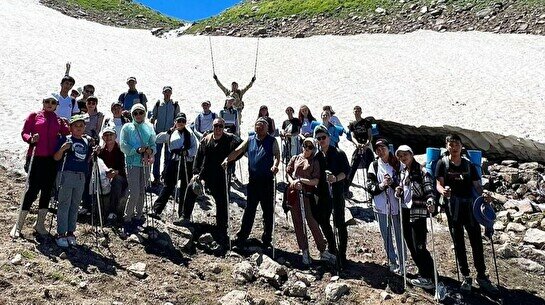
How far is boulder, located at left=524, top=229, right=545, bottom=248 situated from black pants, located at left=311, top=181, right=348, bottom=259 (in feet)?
16.4

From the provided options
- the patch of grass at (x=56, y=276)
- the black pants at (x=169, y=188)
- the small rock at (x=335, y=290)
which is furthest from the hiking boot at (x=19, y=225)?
the small rock at (x=335, y=290)

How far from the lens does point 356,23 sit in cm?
4231

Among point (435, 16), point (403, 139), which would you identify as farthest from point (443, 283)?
point (435, 16)

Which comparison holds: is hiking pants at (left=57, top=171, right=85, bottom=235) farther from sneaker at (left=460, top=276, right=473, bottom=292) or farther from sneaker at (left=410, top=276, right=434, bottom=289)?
sneaker at (left=460, top=276, right=473, bottom=292)

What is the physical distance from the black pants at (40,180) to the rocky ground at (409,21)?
31305mm

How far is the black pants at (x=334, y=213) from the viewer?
933 centimetres

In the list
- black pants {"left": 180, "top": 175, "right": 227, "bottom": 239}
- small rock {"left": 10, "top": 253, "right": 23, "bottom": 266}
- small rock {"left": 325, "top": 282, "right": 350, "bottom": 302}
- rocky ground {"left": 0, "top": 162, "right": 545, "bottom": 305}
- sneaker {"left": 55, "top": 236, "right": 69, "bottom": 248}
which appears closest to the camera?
rocky ground {"left": 0, "top": 162, "right": 545, "bottom": 305}

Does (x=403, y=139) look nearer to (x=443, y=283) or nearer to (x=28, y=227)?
(x=443, y=283)

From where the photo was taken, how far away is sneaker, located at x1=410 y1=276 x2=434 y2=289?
8.71 m

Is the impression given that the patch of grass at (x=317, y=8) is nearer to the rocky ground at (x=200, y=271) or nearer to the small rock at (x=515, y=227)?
the small rock at (x=515, y=227)

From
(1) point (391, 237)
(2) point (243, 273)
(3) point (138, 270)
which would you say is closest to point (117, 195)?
(3) point (138, 270)

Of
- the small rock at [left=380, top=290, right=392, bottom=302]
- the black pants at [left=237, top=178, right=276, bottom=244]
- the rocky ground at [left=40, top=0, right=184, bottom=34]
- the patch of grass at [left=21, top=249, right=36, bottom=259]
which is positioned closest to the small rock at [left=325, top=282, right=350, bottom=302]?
the small rock at [left=380, top=290, right=392, bottom=302]

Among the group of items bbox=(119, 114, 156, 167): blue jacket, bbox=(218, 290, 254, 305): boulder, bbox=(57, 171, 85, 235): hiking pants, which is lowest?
bbox=(218, 290, 254, 305): boulder

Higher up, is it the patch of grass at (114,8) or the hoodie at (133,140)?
the patch of grass at (114,8)
